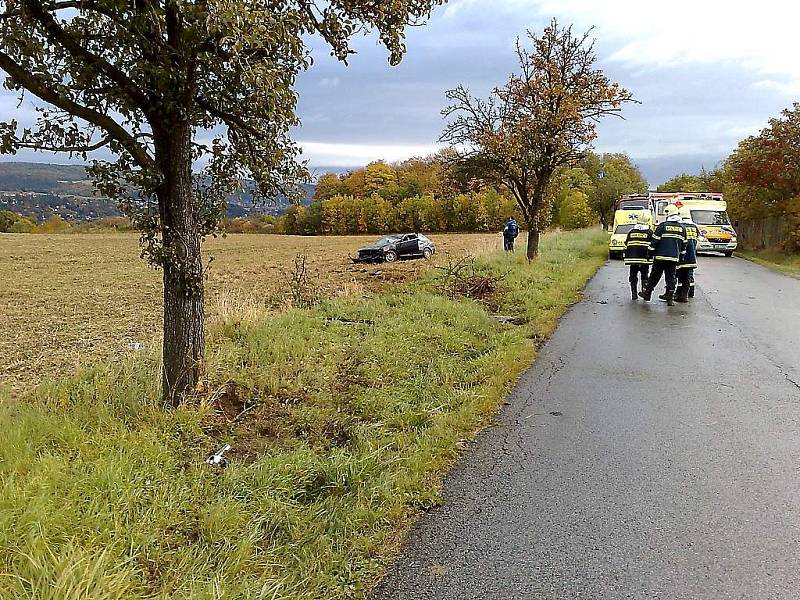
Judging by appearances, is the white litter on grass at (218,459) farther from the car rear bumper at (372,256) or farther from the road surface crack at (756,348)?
the car rear bumper at (372,256)

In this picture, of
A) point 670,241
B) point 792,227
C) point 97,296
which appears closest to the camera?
point 670,241

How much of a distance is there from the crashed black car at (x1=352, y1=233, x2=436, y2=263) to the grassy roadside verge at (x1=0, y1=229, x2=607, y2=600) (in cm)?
2435

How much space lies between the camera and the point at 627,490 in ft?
14.7

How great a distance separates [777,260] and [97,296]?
2670 centimetres

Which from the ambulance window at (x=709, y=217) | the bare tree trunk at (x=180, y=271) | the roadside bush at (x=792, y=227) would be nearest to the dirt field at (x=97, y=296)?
the bare tree trunk at (x=180, y=271)

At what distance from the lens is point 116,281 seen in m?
25.5

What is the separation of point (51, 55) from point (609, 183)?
7458cm

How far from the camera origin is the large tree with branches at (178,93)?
4305 millimetres

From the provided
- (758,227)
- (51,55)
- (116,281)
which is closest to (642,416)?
(51,55)

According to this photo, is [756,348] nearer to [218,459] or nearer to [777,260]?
[218,459]

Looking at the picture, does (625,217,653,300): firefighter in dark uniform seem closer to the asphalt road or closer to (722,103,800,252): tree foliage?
the asphalt road

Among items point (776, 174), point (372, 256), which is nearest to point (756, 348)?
point (776, 174)

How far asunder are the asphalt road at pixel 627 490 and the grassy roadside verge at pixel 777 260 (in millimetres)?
15864

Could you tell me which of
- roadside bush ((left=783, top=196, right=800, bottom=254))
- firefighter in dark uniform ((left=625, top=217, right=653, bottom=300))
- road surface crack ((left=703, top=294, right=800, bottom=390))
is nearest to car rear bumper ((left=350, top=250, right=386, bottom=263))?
roadside bush ((left=783, top=196, right=800, bottom=254))
